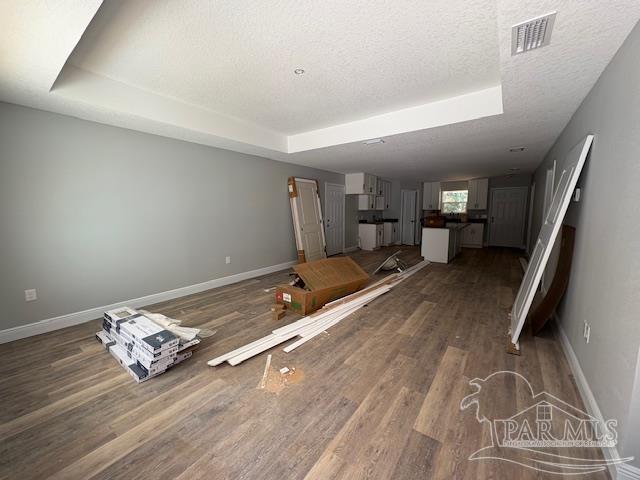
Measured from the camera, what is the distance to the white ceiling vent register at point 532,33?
1424 millimetres

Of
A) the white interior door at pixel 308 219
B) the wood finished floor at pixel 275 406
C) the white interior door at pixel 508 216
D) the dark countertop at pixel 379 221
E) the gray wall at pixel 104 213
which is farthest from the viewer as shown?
the dark countertop at pixel 379 221

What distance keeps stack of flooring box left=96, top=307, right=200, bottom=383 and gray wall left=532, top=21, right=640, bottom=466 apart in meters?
2.92

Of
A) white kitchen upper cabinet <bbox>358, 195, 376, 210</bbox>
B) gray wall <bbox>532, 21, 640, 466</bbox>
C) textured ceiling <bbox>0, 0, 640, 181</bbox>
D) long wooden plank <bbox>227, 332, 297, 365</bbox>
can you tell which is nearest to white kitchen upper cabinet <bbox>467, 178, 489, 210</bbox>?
white kitchen upper cabinet <bbox>358, 195, 376, 210</bbox>

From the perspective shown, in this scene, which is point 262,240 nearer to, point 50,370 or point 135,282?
point 135,282

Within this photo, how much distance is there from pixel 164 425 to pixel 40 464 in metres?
0.57

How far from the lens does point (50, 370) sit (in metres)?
2.14

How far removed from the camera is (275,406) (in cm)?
175

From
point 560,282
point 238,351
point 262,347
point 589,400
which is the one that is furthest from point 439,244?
point 238,351

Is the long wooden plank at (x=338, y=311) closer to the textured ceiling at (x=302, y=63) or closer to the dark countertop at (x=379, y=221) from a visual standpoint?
the textured ceiling at (x=302, y=63)

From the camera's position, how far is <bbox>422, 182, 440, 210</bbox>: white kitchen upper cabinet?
9.20m

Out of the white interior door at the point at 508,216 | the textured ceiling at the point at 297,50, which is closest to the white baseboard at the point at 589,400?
the textured ceiling at the point at 297,50

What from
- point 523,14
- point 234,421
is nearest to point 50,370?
point 234,421

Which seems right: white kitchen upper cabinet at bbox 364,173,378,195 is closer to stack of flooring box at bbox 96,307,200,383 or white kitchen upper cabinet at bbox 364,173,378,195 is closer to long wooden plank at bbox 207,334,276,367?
long wooden plank at bbox 207,334,276,367

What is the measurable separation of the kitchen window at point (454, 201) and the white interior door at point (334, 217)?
14.1ft
